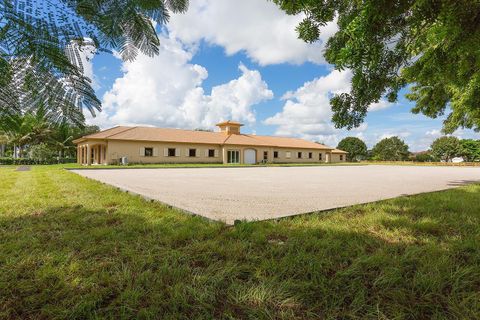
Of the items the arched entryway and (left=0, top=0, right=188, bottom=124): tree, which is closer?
(left=0, top=0, right=188, bottom=124): tree

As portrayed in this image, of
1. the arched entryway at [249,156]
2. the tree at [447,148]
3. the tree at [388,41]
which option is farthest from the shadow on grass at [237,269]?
the tree at [447,148]

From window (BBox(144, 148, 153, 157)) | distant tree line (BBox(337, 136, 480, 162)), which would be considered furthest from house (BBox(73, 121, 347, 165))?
distant tree line (BBox(337, 136, 480, 162))

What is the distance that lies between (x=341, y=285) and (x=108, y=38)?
2.52m

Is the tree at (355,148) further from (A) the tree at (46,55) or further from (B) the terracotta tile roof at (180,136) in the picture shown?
(A) the tree at (46,55)

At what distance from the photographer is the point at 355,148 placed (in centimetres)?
7356

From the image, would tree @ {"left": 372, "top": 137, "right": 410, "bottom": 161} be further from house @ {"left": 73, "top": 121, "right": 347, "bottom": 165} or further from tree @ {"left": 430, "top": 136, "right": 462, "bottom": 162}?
house @ {"left": 73, "top": 121, "right": 347, "bottom": 165}

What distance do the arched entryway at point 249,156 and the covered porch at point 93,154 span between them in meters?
17.6

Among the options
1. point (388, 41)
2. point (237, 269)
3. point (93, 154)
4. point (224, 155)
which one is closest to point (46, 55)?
point (237, 269)

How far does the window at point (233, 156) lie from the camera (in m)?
35.7

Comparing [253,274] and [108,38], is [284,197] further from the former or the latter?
[108,38]

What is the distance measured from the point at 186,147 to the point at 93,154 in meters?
10.7

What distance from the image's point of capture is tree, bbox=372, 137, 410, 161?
70.4 m

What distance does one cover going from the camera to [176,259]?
8.81ft

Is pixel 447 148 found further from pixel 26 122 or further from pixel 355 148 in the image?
pixel 26 122
